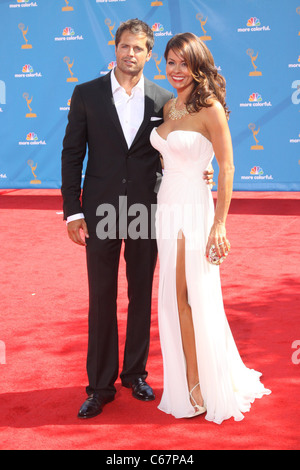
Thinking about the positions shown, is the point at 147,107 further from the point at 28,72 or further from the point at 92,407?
the point at 28,72

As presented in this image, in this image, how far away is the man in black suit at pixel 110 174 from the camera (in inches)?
113

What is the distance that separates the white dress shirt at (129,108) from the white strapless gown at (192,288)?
0.40 ft

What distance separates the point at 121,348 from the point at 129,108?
151 cm

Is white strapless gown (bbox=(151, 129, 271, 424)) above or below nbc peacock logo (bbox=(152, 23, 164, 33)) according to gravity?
below

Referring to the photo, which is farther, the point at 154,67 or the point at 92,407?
the point at 154,67

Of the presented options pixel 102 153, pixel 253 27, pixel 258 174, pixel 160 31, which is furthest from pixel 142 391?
pixel 160 31

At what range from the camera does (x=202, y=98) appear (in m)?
2.73

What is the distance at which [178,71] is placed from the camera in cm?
274

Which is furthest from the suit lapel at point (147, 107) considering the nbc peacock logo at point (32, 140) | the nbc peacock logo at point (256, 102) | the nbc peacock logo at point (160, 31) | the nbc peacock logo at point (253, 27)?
the nbc peacock logo at point (32, 140)

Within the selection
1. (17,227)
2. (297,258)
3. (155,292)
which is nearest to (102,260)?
(155,292)

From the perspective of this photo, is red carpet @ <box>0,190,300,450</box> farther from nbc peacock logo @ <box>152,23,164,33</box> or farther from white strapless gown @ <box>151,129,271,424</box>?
nbc peacock logo @ <box>152,23,164,33</box>

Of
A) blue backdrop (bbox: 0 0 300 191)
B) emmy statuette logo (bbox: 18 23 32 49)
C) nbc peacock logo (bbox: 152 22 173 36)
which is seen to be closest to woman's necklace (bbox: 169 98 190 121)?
blue backdrop (bbox: 0 0 300 191)

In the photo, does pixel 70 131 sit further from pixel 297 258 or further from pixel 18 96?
pixel 18 96

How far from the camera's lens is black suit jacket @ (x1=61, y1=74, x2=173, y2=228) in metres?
2.88
